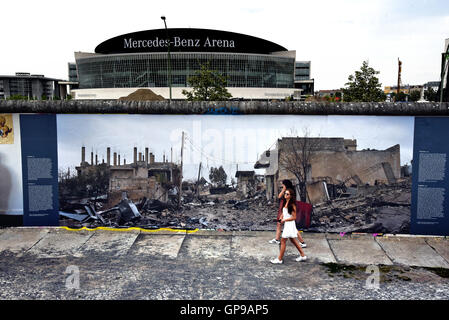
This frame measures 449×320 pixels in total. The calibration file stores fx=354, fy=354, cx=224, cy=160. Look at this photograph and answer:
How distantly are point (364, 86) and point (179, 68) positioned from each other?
5159 centimetres

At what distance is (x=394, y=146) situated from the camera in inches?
321

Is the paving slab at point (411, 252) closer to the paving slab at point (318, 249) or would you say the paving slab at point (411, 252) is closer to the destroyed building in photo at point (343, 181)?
the destroyed building in photo at point (343, 181)

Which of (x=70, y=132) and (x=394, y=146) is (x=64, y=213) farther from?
(x=394, y=146)

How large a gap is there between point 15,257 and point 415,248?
26.6 ft

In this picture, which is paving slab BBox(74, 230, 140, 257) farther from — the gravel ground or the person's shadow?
the person's shadow

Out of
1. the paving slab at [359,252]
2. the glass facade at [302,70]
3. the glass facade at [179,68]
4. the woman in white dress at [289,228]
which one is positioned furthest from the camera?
the glass facade at [302,70]

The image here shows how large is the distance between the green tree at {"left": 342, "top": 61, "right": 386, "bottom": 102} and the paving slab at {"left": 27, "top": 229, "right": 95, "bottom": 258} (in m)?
35.3

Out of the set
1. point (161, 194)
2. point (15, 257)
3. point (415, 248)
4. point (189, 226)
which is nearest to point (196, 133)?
point (161, 194)

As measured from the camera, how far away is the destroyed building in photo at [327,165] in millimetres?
8242

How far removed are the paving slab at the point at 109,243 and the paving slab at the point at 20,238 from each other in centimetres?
116

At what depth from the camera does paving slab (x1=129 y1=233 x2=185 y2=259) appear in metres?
7.14

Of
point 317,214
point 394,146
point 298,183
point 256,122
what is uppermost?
point 256,122

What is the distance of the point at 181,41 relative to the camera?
267 feet

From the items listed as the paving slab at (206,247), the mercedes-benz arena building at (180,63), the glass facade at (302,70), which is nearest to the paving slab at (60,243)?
the paving slab at (206,247)
